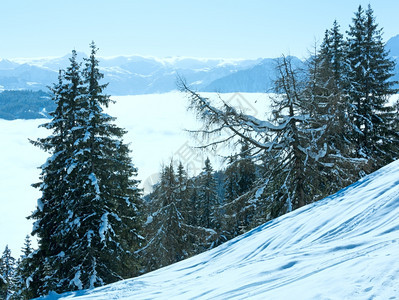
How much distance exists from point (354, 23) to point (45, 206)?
20.1 meters

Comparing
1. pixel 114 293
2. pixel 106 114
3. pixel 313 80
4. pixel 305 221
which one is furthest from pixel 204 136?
pixel 106 114

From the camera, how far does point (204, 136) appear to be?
33.6 ft

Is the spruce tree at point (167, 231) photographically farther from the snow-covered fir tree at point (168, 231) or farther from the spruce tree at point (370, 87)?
the spruce tree at point (370, 87)

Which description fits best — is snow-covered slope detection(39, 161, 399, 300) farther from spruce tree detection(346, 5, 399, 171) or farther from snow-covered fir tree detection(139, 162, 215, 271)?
snow-covered fir tree detection(139, 162, 215, 271)

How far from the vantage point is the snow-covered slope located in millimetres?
3055

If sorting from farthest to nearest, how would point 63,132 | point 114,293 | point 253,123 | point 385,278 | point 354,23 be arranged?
1. point 354,23
2. point 63,132
3. point 253,123
4. point 114,293
5. point 385,278

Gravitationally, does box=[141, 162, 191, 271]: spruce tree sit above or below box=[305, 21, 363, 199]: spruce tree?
below

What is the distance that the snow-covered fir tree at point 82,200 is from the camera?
44.8 ft

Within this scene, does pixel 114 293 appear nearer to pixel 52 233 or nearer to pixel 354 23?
pixel 52 233

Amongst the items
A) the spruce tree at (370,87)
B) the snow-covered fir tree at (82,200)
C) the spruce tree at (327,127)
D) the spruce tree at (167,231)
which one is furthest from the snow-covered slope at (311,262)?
the spruce tree at (167,231)

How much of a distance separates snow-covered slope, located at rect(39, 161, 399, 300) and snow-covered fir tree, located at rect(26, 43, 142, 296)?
7.84 m

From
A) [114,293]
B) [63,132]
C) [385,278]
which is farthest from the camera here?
[63,132]

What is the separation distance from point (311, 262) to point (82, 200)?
39.0 ft

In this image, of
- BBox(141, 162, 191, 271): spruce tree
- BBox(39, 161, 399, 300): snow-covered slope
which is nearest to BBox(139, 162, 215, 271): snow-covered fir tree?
BBox(141, 162, 191, 271): spruce tree
